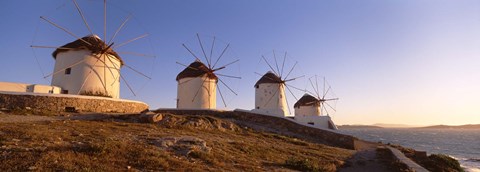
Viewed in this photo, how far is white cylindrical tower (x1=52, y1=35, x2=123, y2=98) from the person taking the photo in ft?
69.3

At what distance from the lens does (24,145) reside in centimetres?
758

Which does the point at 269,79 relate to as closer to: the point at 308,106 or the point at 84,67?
the point at 308,106

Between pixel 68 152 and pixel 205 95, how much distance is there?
21.5m

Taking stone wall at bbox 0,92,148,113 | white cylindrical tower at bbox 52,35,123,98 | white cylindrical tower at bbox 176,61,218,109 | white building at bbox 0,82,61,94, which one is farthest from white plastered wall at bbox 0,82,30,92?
white cylindrical tower at bbox 176,61,218,109

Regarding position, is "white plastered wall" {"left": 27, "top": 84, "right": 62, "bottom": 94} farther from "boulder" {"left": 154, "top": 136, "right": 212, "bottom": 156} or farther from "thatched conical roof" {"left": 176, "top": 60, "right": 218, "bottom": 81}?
"boulder" {"left": 154, "top": 136, "right": 212, "bottom": 156}

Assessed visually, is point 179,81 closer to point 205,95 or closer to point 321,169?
point 205,95

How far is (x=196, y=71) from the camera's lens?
2891 centimetres

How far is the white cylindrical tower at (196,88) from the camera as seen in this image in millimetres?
28406

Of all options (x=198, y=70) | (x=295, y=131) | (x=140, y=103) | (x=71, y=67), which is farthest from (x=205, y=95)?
(x=71, y=67)

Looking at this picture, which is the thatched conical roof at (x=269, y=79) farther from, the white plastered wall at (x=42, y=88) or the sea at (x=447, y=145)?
the white plastered wall at (x=42, y=88)

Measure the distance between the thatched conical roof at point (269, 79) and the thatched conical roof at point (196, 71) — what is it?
8934 millimetres

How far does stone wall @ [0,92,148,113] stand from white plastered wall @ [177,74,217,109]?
8702mm

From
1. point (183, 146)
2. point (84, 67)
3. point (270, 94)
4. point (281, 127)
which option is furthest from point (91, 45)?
point (270, 94)

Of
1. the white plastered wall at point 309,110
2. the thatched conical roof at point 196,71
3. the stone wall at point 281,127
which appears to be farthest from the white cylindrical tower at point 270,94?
the stone wall at point 281,127
